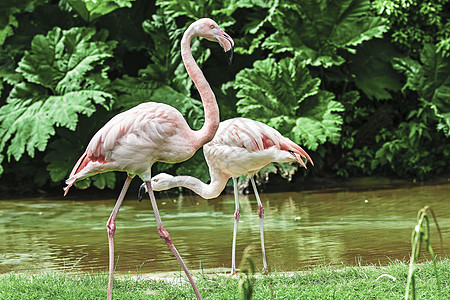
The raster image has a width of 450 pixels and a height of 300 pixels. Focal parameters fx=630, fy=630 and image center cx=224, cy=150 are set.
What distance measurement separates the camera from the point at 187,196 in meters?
9.46

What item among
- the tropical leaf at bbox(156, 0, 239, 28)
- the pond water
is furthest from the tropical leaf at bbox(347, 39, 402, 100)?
the tropical leaf at bbox(156, 0, 239, 28)

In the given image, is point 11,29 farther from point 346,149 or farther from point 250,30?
point 346,149

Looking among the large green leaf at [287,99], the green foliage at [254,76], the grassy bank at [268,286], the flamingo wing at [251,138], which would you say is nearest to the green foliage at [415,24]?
the green foliage at [254,76]

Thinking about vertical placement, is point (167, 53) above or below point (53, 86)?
above

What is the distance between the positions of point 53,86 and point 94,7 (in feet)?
4.96

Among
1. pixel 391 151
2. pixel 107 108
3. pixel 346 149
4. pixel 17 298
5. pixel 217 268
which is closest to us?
pixel 17 298

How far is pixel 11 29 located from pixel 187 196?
4.03m

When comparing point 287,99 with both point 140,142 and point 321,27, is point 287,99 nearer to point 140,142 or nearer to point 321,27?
point 321,27

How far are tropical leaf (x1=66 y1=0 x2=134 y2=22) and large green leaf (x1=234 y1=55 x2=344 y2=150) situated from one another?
233 centimetres

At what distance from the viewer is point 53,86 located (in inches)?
388

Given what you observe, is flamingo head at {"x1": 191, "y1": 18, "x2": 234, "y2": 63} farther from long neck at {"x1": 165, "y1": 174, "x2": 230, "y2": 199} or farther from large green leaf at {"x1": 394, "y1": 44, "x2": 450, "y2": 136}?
large green leaf at {"x1": 394, "y1": 44, "x2": 450, "y2": 136}

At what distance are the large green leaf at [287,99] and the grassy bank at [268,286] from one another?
16.6ft

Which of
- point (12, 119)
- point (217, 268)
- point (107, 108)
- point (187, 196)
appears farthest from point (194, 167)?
point (217, 268)

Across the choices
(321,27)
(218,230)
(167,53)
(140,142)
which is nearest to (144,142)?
(140,142)
